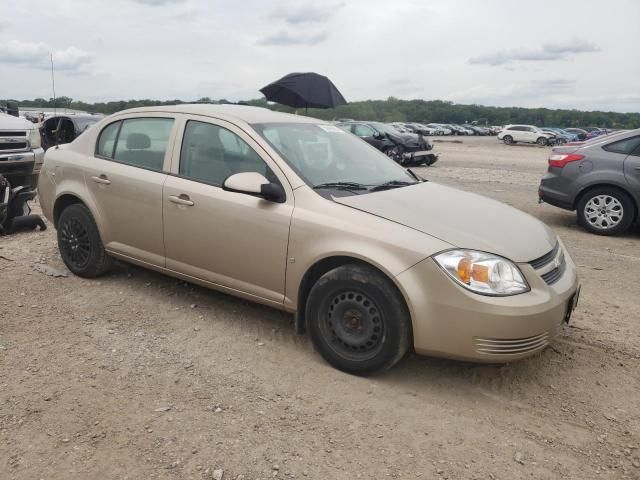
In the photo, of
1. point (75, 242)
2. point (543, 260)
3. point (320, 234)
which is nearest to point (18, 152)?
point (75, 242)

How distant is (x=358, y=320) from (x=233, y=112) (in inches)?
74.2

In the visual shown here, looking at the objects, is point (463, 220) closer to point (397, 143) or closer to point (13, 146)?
point (13, 146)

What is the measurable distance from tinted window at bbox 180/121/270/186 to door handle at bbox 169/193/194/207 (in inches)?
6.6

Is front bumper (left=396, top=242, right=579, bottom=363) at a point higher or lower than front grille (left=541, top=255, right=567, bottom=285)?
lower

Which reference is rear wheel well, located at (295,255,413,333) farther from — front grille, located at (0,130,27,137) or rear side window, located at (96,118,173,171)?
front grille, located at (0,130,27,137)

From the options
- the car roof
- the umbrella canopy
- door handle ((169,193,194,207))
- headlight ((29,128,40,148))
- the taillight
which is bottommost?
door handle ((169,193,194,207))

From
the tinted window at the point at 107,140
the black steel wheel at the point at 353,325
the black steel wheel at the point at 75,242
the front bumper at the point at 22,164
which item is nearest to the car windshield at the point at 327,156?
the black steel wheel at the point at 353,325

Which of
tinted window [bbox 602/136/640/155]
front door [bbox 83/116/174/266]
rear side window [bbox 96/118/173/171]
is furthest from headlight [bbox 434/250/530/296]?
tinted window [bbox 602/136/640/155]

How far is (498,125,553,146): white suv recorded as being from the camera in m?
43.6

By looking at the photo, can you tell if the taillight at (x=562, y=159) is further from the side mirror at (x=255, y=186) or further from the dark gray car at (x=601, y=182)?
the side mirror at (x=255, y=186)

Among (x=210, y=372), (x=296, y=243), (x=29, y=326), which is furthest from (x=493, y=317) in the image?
(x=29, y=326)

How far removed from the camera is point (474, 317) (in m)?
3.03

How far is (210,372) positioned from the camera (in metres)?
3.47

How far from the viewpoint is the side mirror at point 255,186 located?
141 inches
